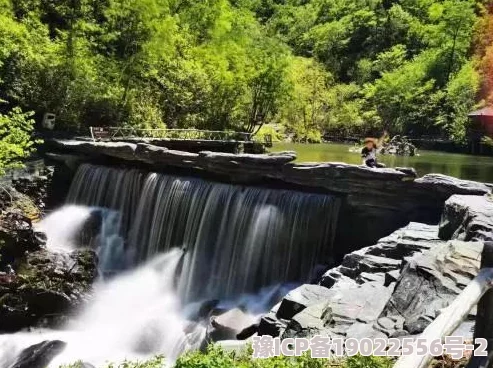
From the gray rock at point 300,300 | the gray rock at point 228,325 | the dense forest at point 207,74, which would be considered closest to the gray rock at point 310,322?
the gray rock at point 300,300

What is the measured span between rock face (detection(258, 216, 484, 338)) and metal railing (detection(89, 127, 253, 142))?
1501 centimetres

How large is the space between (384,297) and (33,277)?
10.5 metres

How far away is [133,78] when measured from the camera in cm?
2753

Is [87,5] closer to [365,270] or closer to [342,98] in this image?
[365,270]

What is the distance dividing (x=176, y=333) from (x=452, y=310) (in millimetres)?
10697

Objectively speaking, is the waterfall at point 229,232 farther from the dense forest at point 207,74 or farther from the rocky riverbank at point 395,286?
the dense forest at point 207,74

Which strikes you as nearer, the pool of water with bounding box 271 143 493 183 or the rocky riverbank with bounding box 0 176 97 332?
the rocky riverbank with bounding box 0 176 97 332

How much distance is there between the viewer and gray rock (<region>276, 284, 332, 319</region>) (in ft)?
30.0

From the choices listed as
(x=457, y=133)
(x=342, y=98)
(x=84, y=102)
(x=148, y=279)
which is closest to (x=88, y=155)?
(x=84, y=102)

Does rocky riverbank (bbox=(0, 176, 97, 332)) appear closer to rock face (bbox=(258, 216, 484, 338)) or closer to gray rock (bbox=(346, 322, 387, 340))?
rock face (bbox=(258, 216, 484, 338))

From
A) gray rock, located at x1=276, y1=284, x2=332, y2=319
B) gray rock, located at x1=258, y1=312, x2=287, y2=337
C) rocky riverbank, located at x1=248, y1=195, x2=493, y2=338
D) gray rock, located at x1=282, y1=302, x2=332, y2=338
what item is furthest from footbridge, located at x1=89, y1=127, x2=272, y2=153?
gray rock, located at x1=282, y1=302, x2=332, y2=338

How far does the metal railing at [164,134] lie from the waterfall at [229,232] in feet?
17.3

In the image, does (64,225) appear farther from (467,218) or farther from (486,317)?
(486,317)

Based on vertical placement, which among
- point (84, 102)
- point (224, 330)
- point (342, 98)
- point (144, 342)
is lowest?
point (144, 342)
